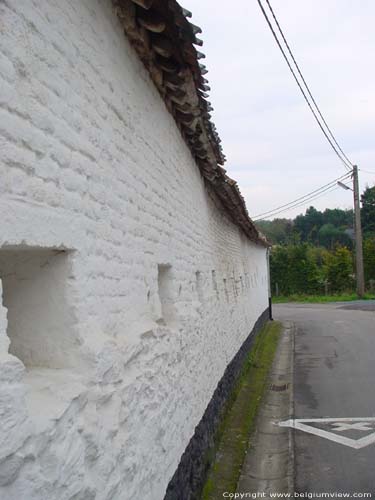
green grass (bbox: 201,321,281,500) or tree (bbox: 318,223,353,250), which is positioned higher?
tree (bbox: 318,223,353,250)

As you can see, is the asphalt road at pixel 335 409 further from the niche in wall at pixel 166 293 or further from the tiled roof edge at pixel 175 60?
the tiled roof edge at pixel 175 60

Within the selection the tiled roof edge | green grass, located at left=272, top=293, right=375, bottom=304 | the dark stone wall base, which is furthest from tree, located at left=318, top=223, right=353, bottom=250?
the tiled roof edge

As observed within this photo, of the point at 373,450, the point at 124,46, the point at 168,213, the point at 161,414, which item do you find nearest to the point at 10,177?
the point at 124,46

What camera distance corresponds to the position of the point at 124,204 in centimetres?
386

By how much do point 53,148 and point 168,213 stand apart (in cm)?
276

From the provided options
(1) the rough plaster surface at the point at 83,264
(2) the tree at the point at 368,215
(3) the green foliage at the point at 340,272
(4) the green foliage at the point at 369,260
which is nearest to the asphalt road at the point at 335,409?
(1) the rough plaster surface at the point at 83,264

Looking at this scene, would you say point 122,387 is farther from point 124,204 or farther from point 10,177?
point 10,177

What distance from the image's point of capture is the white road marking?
6.98 m

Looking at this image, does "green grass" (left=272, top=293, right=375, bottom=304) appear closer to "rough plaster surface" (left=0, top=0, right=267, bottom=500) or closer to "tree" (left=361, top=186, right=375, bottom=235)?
"tree" (left=361, top=186, right=375, bottom=235)

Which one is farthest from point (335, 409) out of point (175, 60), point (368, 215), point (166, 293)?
point (368, 215)

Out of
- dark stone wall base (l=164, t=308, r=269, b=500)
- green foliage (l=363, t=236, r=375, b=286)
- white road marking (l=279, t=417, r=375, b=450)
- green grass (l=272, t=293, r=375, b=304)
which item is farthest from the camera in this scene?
green foliage (l=363, t=236, r=375, b=286)

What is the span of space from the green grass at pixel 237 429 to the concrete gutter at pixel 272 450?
0.34ft

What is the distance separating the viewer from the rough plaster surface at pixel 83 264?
89.9 inches

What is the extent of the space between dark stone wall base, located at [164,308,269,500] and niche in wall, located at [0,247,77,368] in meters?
1.84
